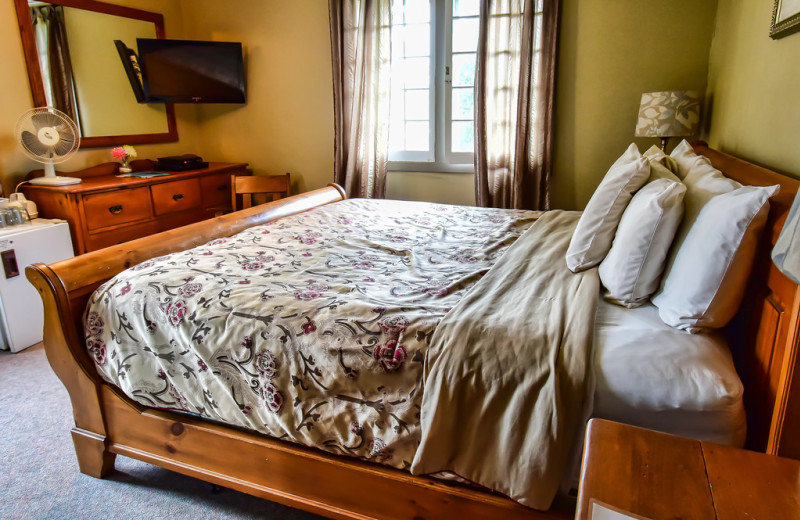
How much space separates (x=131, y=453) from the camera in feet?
5.74

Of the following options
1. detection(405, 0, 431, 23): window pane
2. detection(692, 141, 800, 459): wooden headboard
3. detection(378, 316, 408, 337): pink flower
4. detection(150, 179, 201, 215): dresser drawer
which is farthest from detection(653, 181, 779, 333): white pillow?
detection(150, 179, 201, 215): dresser drawer

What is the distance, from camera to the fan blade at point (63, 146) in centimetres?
312

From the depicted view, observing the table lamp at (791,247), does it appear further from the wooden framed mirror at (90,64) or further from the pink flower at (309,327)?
the wooden framed mirror at (90,64)

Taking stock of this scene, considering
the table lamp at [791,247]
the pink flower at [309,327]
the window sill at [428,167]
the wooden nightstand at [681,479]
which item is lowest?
Result: the wooden nightstand at [681,479]

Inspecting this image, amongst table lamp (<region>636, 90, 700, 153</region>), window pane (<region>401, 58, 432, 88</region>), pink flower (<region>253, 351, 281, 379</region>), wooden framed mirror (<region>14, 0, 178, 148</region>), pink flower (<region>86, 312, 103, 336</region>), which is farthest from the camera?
window pane (<region>401, 58, 432, 88</region>)

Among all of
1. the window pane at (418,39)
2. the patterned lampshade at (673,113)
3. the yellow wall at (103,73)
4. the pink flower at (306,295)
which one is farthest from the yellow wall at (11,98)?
the patterned lampshade at (673,113)

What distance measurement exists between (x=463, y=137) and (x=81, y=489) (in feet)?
10.2

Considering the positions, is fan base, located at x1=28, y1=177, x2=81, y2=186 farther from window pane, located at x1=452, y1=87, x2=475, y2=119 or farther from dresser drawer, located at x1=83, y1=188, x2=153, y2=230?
window pane, located at x1=452, y1=87, x2=475, y2=119

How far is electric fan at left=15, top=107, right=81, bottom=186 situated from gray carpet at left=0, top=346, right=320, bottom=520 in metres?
1.61

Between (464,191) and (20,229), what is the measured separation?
2.84 metres

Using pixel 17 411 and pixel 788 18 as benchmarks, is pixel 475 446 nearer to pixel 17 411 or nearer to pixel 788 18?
pixel 788 18

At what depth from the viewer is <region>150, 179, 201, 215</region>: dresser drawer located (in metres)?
3.52

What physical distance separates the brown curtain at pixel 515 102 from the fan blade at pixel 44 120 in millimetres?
2706

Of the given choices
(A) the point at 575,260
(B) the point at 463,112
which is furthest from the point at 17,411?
(B) the point at 463,112
